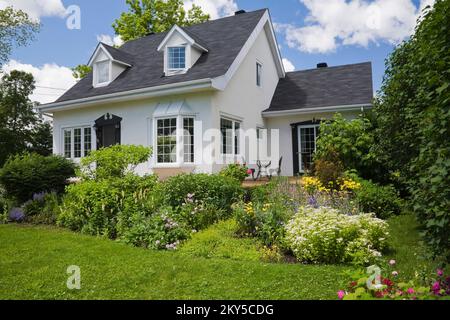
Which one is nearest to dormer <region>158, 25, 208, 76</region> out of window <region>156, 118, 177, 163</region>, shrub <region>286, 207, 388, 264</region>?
window <region>156, 118, 177, 163</region>

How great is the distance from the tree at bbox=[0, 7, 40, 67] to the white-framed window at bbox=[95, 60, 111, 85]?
8256 millimetres

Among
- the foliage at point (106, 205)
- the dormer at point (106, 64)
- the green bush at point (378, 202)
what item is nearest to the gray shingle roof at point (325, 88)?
the green bush at point (378, 202)

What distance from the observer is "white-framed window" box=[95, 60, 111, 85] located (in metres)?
15.5

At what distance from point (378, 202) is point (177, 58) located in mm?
9224

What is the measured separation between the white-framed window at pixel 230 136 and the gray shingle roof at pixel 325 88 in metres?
2.61

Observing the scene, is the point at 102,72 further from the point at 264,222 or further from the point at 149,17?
the point at 149,17

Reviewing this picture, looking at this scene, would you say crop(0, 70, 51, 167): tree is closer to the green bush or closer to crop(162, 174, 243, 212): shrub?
crop(162, 174, 243, 212): shrub

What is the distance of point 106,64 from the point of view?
51.1 feet

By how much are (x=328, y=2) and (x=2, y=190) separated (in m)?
11.2

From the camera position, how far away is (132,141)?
45.1 ft

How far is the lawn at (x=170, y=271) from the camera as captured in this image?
4.12 meters

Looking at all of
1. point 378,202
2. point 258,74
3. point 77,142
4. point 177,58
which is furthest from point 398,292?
point 77,142

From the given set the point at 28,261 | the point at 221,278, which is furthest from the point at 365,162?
the point at 28,261

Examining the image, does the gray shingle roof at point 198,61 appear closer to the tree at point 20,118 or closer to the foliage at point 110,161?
the foliage at point 110,161
